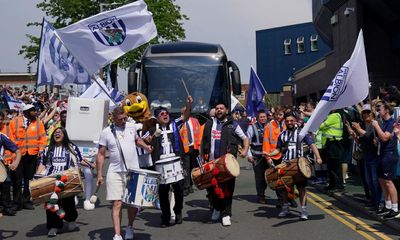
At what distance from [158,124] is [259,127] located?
13.6 feet

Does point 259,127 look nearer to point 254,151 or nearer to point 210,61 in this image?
point 254,151

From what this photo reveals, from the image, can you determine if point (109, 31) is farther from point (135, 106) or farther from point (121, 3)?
point (121, 3)

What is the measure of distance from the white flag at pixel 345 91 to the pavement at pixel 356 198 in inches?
75.3

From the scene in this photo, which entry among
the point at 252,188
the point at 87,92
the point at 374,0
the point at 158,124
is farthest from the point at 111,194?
the point at 374,0

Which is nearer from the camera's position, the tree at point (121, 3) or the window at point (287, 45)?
the tree at point (121, 3)

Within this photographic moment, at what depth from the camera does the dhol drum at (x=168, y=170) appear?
8.88m

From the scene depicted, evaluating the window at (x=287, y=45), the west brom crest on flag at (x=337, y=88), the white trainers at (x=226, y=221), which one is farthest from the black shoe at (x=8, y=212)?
the window at (x=287, y=45)

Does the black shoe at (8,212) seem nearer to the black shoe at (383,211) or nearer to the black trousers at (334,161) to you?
the black shoe at (383,211)

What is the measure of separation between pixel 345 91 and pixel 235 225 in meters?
2.78

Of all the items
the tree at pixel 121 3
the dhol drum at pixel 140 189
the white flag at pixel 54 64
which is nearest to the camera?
the dhol drum at pixel 140 189

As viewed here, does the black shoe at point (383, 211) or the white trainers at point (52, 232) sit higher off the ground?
the black shoe at point (383, 211)

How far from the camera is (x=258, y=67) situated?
Answer: 70625mm

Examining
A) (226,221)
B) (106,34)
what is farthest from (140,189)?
(106,34)

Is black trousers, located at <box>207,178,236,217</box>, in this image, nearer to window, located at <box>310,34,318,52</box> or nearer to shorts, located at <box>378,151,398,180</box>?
shorts, located at <box>378,151,398,180</box>
